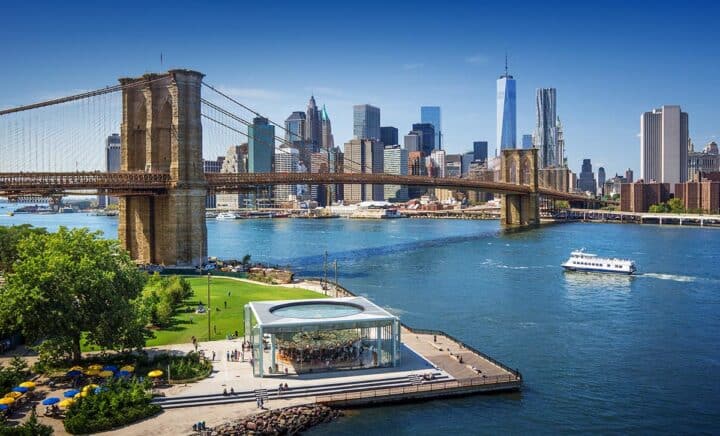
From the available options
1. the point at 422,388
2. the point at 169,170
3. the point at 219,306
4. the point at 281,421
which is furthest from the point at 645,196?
the point at 281,421

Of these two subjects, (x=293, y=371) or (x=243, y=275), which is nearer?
(x=293, y=371)

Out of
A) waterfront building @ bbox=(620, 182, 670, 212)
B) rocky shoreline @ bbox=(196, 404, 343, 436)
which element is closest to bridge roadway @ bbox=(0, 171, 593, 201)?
rocky shoreline @ bbox=(196, 404, 343, 436)

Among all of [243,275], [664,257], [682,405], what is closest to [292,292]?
[243,275]

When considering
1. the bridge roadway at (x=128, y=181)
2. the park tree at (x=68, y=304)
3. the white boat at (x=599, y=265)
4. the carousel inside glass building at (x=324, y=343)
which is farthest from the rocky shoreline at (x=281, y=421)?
the white boat at (x=599, y=265)

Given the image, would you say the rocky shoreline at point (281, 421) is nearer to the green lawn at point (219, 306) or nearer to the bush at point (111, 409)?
the bush at point (111, 409)

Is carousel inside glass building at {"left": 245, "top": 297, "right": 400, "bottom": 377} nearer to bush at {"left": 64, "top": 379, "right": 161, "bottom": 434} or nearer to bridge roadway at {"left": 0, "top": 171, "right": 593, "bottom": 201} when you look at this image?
bush at {"left": 64, "top": 379, "right": 161, "bottom": 434}

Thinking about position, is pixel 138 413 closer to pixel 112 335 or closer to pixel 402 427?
pixel 112 335

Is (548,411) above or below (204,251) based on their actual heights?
below

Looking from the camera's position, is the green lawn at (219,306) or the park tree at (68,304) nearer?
the park tree at (68,304)
